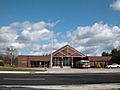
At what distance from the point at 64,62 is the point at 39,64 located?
741 centimetres

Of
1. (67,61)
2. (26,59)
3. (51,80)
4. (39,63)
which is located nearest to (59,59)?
(67,61)

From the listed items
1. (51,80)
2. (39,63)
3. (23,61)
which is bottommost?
(51,80)

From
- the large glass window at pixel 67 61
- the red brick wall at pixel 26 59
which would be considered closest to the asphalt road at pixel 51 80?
the red brick wall at pixel 26 59

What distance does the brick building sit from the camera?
88.7 m

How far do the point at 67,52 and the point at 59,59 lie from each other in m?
3.15

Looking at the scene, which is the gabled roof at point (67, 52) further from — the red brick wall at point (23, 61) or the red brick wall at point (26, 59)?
the red brick wall at point (23, 61)

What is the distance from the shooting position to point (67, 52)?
297 ft

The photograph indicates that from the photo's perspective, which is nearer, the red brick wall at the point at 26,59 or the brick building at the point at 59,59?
the red brick wall at the point at 26,59

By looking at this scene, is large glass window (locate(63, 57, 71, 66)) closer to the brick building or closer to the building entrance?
the brick building

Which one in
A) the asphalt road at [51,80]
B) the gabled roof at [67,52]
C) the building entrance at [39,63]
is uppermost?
the gabled roof at [67,52]

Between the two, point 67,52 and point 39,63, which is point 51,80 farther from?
point 67,52

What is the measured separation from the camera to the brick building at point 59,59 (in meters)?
88.7

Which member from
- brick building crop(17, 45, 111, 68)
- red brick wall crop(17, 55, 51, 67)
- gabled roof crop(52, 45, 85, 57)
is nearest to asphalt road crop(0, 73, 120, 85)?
red brick wall crop(17, 55, 51, 67)

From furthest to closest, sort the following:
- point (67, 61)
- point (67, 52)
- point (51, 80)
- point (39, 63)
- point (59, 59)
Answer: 1. point (67, 61)
2. point (67, 52)
3. point (59, 59)
4. point (39, 63)
5. point (51, 80)
